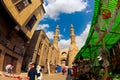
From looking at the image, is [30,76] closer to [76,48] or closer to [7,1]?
[7,1]

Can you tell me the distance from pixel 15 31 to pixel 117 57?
12035mm

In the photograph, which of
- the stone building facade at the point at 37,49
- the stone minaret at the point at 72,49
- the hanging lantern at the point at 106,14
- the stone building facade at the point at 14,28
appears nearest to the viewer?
the hanging lantern at the point at 106,14

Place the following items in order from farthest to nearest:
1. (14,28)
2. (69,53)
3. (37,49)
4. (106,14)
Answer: (69,53) < (37,49) < (14,28) < (106,14)

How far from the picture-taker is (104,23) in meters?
7.25

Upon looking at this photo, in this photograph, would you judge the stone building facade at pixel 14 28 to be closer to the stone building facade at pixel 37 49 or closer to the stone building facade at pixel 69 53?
the stone building facade at pixel 37 49

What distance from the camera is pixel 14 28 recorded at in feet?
63.8

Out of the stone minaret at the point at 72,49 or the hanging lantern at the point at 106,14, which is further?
the stone minaret at the point at 72,49

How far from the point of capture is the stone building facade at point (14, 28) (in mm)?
17594

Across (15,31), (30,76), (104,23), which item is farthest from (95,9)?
(15,31)

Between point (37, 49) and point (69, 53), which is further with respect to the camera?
point (69, 53)

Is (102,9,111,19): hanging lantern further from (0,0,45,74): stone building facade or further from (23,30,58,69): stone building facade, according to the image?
(23,30,58,69): stone building facade

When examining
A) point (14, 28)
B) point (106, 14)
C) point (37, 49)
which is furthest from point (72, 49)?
point (106, 14)

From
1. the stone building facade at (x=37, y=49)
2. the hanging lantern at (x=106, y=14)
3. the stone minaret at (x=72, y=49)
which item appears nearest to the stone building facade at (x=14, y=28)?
the stone building facade at (x=37, y=49)

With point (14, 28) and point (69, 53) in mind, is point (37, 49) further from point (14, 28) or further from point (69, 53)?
point (69, 53)
